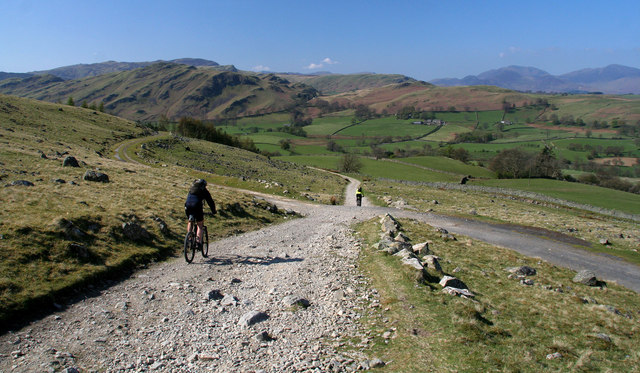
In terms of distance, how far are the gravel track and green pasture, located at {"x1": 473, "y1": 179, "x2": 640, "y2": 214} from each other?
7332 cm

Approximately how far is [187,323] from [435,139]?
190 m

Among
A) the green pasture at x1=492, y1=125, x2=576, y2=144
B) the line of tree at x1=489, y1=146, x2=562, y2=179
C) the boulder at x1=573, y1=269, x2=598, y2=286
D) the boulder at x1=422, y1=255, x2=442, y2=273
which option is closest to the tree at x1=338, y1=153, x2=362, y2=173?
the line of tree at x1=489, y1=146, x2=562, y2=179

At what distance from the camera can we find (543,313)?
12.3 metres

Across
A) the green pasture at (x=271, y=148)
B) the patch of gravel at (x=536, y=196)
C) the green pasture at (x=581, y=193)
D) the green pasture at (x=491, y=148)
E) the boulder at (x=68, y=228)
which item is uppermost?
the boulder at (x=68, y=228)

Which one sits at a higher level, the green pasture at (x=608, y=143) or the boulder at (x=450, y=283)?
the boulder at (x=450, y=283)

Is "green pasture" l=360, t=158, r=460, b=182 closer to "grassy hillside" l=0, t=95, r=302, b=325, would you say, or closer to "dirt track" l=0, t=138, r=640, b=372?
"grassy hillside" l=0, t=95, r=302, b=325

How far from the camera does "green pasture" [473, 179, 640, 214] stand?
220 ft

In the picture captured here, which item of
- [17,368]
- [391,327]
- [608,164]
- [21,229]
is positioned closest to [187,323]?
[17,368]

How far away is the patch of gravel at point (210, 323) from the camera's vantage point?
25.8 ft

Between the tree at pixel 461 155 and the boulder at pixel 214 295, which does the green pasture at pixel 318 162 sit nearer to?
the tree at pixel 461 155

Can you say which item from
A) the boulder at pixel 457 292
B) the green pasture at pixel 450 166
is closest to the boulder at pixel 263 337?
the boulder at pixel 457 292

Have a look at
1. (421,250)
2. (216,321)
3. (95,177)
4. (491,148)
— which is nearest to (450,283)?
(421,250)

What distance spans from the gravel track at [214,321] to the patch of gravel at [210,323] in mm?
26

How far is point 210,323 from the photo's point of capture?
9.66 metres
